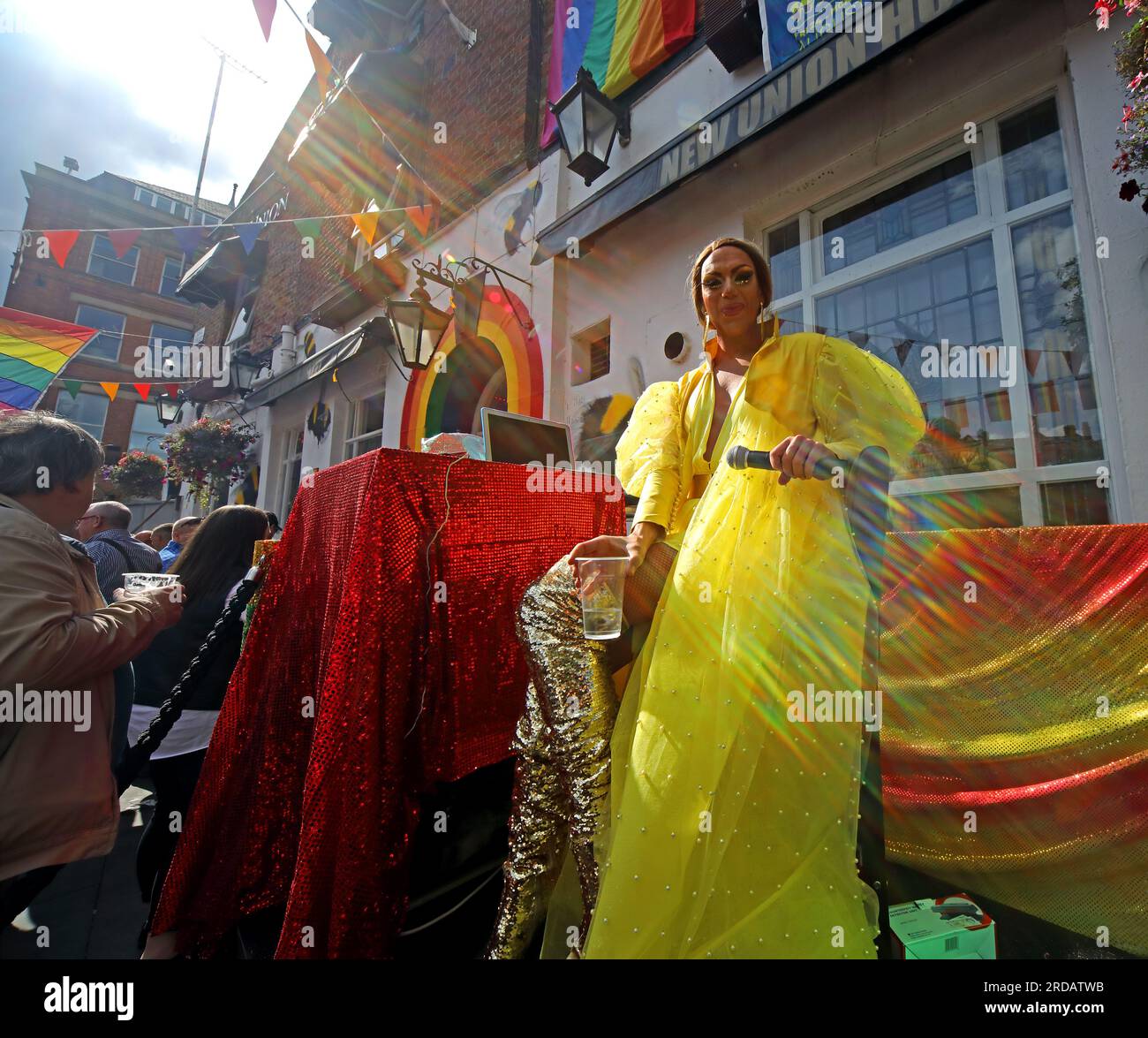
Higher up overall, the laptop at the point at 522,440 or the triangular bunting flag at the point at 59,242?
the triangular bunting flag at the point at 59,242

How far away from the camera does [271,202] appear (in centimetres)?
1259

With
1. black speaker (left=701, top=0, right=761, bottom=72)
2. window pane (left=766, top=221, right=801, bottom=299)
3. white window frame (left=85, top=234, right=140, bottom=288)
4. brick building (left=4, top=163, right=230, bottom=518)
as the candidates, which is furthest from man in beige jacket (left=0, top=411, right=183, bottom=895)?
white window frame (left=85, top=234, right=140, bottom=288)

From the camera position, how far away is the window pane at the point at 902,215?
3225mm

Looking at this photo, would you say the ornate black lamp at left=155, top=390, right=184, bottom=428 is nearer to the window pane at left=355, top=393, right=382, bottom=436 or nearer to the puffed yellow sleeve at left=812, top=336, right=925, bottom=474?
the window pane at left=355, top=393, right=382, bottom=436

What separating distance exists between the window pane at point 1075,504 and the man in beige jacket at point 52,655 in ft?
12.6

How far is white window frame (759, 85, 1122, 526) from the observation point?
102 inches

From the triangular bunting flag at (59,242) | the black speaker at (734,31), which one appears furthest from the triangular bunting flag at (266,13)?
the black speaker at (734,31)

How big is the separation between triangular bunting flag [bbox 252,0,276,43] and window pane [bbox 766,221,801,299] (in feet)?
18.2

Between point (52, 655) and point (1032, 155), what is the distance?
4.75 meters

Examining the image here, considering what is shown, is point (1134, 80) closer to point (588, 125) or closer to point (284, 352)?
point (588, 125)

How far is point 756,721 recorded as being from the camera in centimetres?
110

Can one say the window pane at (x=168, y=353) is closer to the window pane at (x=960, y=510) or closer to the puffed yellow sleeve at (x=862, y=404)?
the window pane at (x=960, y=510)
